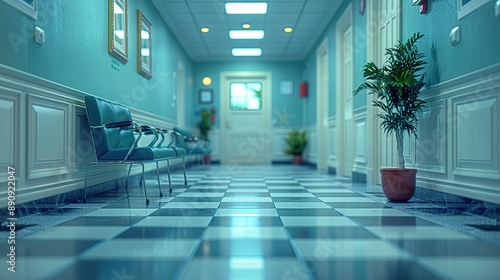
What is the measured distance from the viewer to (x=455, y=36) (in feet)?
8.24

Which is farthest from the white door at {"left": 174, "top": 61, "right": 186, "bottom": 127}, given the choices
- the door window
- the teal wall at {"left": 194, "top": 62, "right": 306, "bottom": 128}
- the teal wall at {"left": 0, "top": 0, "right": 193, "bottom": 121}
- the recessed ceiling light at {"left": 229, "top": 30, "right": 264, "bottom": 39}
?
the teal wall at {"left": 0, "top": 0, "right": 193, "bottom": 121}

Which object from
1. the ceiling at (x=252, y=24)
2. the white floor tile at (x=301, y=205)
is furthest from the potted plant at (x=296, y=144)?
the white floor tile at (x=301, y=205)

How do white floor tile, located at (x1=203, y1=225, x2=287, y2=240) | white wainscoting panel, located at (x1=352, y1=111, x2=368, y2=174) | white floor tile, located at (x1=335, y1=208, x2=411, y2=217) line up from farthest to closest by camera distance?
white wainscoting panel, located at (x1=352, y1=111, x2=368, y2=174) < white floor tile, located at (x1=335, y1=208, x2=411, y2=217) < white floor tile, located at (x1=203, y1=225, x2=287, y2=240)

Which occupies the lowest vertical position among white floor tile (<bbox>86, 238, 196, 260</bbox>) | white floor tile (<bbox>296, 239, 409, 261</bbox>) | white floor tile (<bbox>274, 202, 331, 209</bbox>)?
white floor tile (<bbox>274, 202, 331, 209</bbox>)

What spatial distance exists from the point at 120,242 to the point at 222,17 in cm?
504

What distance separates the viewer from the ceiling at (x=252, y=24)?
566cm

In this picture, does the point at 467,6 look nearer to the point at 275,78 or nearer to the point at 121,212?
the point at 121,212

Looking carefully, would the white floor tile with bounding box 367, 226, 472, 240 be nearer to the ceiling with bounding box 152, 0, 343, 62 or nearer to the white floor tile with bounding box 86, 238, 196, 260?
the white floor tile with bounding box 86, 238, 196, 260

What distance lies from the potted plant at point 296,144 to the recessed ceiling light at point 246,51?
185cm

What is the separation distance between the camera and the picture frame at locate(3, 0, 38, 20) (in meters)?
2.22

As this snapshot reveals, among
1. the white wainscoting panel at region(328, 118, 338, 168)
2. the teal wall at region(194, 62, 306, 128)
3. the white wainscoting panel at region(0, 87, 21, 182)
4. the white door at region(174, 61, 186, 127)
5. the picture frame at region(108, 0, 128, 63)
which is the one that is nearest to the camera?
the white wainscoting panel at region(0, 87, 21, 182)

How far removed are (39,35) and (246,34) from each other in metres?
4.99

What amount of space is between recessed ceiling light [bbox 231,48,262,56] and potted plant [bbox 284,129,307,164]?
6.05 ft

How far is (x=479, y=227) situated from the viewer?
1.96 m
